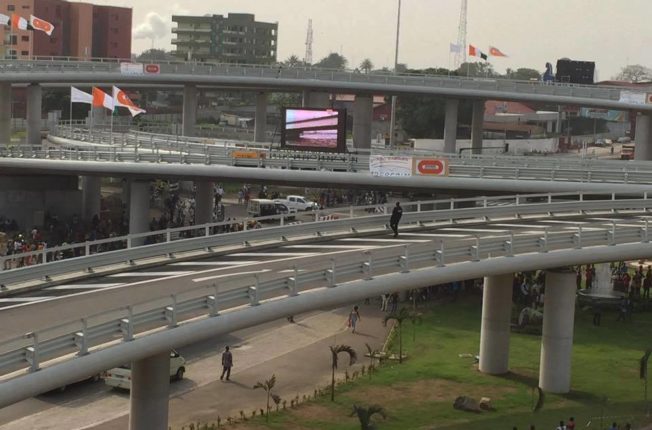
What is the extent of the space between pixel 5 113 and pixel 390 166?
3216cm

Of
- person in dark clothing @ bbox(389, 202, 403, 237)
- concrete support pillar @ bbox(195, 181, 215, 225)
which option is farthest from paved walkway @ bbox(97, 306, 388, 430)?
concrete support pillar @ bbox(195, 181, 215, 225)

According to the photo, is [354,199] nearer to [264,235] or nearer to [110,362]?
[264,235]

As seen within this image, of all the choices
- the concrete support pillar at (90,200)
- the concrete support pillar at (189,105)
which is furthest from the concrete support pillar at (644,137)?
the concrete support pillar at (90,200)

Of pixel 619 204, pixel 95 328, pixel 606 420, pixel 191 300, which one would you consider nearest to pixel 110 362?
pixel 95 328

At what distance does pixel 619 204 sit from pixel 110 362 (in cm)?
2568

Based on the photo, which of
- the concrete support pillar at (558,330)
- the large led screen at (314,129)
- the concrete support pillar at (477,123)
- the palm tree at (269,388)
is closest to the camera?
the palm tree at (269,388)

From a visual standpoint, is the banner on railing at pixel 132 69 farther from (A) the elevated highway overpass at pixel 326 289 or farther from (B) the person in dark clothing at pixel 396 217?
(B) the person in dark clothing at pixel 396 217

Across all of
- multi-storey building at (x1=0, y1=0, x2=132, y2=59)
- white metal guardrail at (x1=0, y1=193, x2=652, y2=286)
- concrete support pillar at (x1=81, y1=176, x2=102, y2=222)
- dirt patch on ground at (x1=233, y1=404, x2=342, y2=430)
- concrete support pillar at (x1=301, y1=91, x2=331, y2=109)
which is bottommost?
dirt patch on ground at (x1=233, y1=404, x2=342, y2=430)

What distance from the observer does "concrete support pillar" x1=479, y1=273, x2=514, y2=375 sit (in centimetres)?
3662

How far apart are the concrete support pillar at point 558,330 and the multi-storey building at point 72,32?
104135 mm

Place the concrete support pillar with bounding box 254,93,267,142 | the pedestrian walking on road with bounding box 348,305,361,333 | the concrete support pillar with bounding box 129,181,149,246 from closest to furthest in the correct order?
the pedestrian walking on road with bounding box 348,305,361,333, the concrete support pillar with bounding box 129,181,149,246, the concrete support pillar with bounding box 254,93,267,142

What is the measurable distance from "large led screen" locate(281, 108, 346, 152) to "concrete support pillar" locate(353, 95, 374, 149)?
16901 mm

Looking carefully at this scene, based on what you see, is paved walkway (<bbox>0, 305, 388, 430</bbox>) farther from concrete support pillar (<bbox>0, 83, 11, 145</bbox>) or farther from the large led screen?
concrete support pillar (<bbox>0, 83, 11, 145</bbox>)

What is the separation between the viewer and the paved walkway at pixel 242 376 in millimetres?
29969
